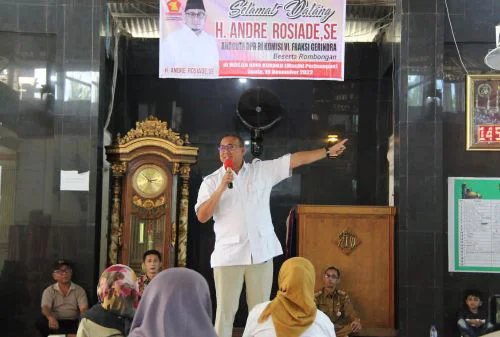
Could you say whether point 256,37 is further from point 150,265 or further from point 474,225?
point 474,225

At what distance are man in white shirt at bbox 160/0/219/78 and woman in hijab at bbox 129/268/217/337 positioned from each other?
2.90 meters

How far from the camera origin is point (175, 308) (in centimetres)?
212

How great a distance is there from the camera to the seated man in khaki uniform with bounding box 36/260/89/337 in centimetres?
507

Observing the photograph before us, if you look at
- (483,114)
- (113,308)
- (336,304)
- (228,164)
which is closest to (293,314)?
(113,308)

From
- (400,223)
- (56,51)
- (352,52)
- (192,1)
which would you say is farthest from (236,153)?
(352,52)

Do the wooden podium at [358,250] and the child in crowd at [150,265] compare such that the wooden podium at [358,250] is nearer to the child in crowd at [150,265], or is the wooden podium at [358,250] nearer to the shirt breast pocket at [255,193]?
the child in crowd at [150,265]

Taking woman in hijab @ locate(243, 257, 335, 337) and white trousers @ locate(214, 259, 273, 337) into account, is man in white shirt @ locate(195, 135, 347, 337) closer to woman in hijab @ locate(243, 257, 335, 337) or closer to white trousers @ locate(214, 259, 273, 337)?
white trousers @ locate(214, 259, 273, 337)

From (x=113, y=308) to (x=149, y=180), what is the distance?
10.1 ft

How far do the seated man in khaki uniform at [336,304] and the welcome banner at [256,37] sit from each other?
161 cm

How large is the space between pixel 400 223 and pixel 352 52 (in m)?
2.07

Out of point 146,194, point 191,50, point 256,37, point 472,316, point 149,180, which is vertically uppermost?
point 256,37

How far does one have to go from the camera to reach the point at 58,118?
17.7 ft

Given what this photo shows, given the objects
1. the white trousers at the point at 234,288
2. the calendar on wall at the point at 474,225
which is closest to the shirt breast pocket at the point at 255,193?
the white trousers at the point at 234,288

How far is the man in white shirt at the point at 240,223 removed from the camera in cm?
380
